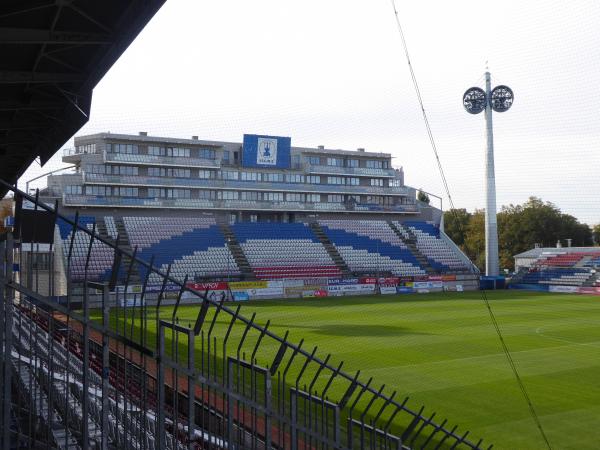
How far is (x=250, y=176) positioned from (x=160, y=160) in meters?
7.85

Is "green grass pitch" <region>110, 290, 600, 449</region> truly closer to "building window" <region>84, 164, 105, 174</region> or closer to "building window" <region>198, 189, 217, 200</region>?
"building window" <region>198, 189, 217, 200</region>

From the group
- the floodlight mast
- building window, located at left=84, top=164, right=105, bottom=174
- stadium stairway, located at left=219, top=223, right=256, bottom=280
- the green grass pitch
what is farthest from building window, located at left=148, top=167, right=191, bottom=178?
the floodlight mast

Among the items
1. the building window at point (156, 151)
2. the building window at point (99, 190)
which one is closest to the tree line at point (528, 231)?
the building window at point (156, 151)

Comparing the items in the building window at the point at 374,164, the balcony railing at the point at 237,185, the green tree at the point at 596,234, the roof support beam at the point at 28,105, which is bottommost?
the green tree at the point at 596,234

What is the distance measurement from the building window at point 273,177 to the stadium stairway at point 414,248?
1106 centimetres

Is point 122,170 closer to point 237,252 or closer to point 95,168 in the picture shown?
point 95,168

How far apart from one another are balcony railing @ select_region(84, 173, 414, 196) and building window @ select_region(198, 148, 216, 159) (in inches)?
101

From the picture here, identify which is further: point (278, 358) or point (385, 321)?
point (385, 321)

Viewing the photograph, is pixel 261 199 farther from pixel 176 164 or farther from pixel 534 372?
pixel 534 372

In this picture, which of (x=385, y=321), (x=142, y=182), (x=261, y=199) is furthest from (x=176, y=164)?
(x=385, y=321)

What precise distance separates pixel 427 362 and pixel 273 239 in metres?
30.9

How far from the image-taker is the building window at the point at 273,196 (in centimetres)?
5362

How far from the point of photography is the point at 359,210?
5672cm

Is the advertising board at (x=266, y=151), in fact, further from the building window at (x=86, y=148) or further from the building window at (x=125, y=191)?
the building window at (x=86, y=148)
